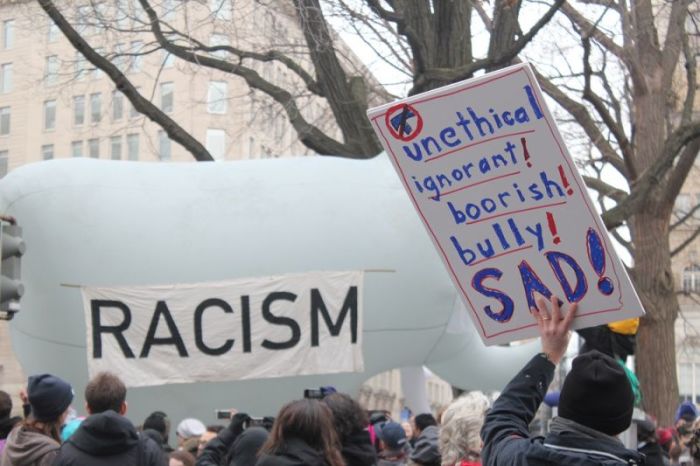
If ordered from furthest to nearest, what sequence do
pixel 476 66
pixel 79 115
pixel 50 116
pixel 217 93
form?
1. pixel 50 116
2. pixel 79 115
3. pixel 217 93
4. pixel 476 66

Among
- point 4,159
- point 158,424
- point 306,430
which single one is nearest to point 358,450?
point 306,430

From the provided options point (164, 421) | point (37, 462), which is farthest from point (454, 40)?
point (37, 462)

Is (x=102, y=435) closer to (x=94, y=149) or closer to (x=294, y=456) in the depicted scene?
(x=294, y=456)

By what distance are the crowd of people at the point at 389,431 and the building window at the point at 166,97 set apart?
3873cm

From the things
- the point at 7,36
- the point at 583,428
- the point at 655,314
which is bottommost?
the point at 655,314

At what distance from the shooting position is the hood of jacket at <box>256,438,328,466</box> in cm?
441

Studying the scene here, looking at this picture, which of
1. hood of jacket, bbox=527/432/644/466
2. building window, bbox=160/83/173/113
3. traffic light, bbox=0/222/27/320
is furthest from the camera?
building window, bbox=160/83/173/113

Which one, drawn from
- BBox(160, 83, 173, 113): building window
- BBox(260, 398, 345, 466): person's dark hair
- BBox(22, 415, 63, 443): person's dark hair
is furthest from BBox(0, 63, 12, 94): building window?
BBox(260, 398, 345, 466): person's dark hair

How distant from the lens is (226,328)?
9828 millimetres

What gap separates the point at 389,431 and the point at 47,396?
208 centimetres

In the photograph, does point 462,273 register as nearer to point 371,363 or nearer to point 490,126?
point 490,126

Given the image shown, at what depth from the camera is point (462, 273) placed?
366cm

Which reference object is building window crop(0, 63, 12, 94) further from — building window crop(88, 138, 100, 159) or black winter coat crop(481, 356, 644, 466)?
black winter coat crop(481, 356, 644, 466)

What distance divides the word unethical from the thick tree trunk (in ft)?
41.1
